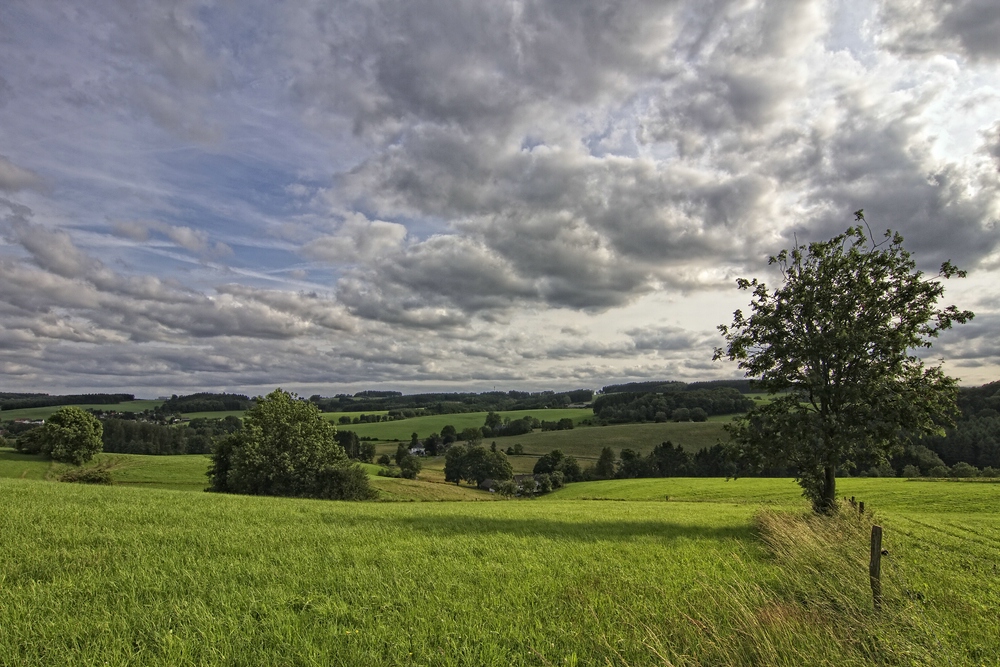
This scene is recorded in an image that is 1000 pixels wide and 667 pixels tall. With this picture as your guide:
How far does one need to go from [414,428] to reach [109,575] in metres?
155

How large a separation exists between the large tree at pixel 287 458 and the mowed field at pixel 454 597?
37708 millimetres

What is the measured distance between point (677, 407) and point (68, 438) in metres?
137

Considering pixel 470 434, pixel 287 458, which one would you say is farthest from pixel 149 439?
pixel 287 458

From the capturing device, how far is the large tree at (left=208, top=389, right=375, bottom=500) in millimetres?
51125

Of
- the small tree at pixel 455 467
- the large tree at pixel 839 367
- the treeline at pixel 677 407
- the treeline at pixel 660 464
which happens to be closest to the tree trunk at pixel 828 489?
the large tree at pixel 839 367

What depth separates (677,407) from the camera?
478 ft

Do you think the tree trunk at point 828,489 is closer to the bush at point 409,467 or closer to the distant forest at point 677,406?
the bush at point 409,467

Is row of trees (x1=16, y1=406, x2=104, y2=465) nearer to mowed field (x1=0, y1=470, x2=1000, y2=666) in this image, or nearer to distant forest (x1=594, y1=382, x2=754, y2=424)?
mowed field (x1=0, y1=470, x2=1000, y2=666)

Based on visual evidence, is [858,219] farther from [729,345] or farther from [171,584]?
[171,584]

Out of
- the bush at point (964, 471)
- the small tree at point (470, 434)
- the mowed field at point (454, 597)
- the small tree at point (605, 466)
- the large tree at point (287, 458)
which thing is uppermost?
the mowed field at point (454, 597)

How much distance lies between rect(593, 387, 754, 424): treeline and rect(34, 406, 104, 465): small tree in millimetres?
121883

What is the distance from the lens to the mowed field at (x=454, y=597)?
6270 mm

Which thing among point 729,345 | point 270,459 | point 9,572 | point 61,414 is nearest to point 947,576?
point 729,345

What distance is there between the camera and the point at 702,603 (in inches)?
317
